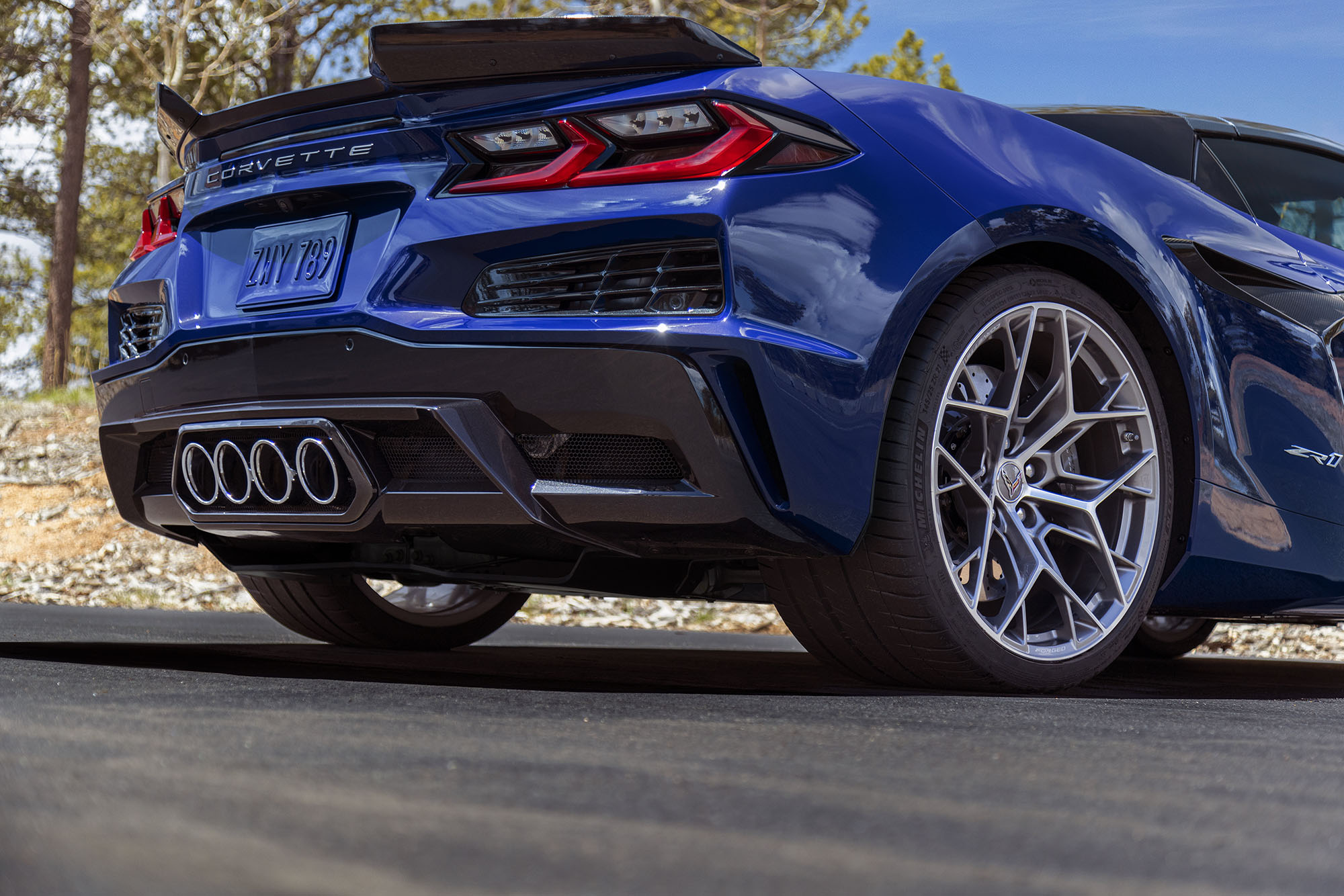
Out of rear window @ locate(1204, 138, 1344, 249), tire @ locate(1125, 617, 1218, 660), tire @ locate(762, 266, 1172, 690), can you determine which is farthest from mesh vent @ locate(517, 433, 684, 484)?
tire @ locate(1125, 617, 1218, 660)

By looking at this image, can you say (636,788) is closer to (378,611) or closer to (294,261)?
(294,261)

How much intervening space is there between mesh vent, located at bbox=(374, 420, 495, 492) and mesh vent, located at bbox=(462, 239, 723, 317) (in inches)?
10.7

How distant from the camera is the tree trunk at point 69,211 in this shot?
18297 millimetres

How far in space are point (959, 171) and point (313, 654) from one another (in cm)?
225

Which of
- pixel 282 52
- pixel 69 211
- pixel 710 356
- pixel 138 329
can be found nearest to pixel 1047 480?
pixel 710 356

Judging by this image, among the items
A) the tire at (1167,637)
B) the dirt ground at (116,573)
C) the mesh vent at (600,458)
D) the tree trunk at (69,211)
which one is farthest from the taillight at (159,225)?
the tree trunk at (69,211)

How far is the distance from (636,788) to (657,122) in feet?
4.76

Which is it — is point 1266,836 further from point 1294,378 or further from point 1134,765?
point 1294,378

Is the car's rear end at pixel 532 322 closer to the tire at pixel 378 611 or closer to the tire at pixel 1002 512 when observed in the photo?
the tire at pixel 1002 512

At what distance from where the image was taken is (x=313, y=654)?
3.90 meters

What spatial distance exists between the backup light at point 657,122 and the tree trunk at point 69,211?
17.4 meters

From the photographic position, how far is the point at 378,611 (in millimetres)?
4195

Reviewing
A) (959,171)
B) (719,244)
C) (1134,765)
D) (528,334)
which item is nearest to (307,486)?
(528,334)

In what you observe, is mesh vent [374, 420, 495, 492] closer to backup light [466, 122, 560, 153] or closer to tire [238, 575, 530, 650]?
backup light [466, 122, 560, 153]
